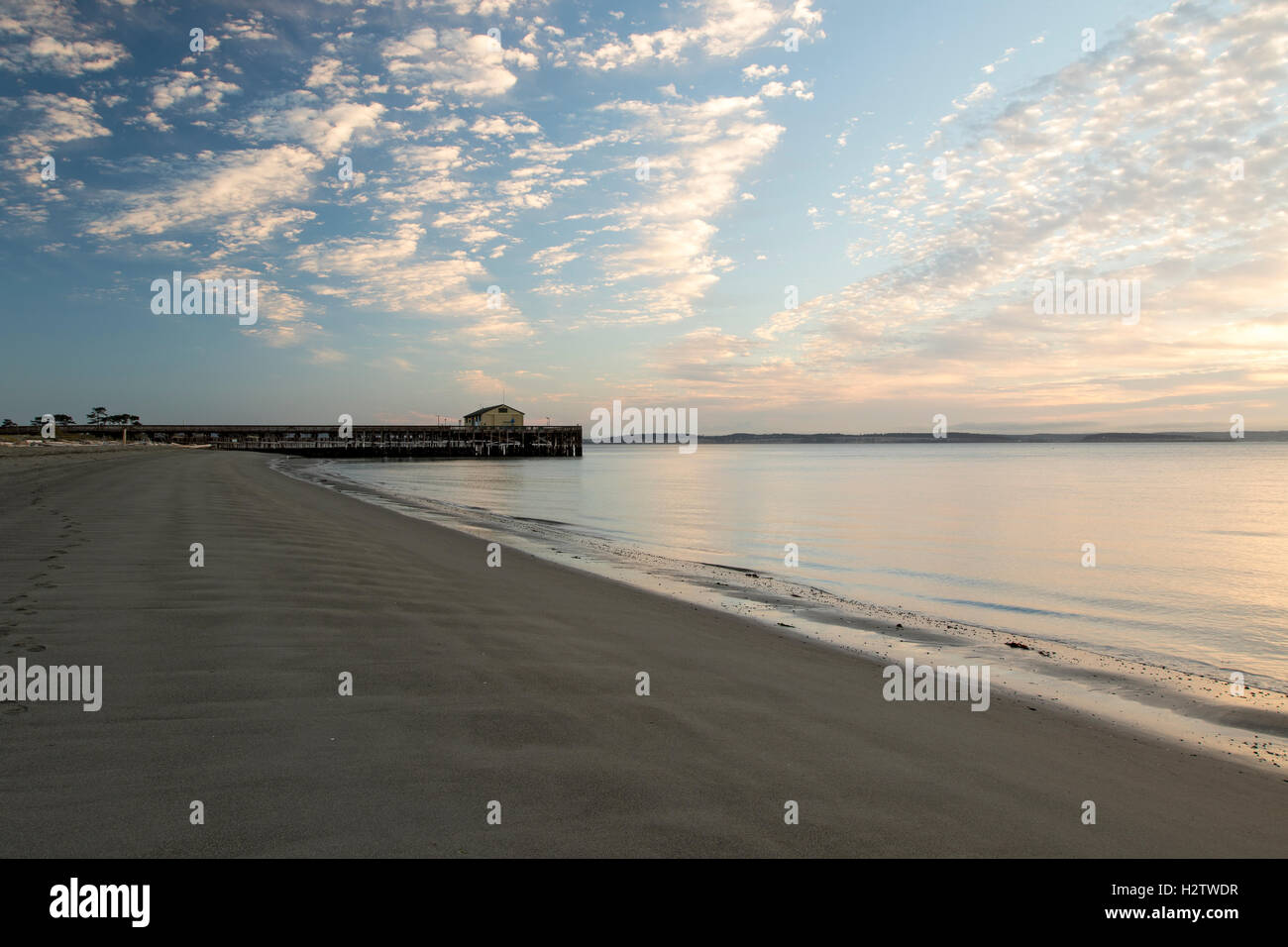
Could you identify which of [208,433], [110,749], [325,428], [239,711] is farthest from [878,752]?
[208,433]

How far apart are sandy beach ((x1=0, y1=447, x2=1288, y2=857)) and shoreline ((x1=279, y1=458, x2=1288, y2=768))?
800 mm

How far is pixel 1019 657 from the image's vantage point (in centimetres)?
912

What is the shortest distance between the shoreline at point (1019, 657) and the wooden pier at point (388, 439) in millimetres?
132304

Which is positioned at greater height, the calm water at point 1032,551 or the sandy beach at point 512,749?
the sandy beach at point 512,749

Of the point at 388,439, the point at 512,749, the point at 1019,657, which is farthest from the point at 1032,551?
the point at 388,439

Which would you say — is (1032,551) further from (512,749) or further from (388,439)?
(388,439)

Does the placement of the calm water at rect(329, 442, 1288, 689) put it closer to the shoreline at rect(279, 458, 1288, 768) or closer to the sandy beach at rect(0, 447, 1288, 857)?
the shoreline at rect(279, 458, 1288, 768)

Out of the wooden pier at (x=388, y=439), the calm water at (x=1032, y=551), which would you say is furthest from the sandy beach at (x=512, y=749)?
the wooden pier at (x=388, y=439)

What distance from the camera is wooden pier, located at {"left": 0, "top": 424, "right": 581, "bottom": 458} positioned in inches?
5487

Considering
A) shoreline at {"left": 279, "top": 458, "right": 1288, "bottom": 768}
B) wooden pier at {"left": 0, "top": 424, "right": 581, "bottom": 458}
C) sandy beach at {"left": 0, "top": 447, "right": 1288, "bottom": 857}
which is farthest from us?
wooden pier at {"left": 0, "top": 424, "right": 581, "bottom": 458}

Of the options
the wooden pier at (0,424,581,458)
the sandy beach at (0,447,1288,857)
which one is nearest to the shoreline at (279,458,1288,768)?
the sandy beach at (0,447,1288,857)

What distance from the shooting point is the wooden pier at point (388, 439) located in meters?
139

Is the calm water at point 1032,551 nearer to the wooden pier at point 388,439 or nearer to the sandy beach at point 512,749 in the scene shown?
the sandy beach at point 512,749
